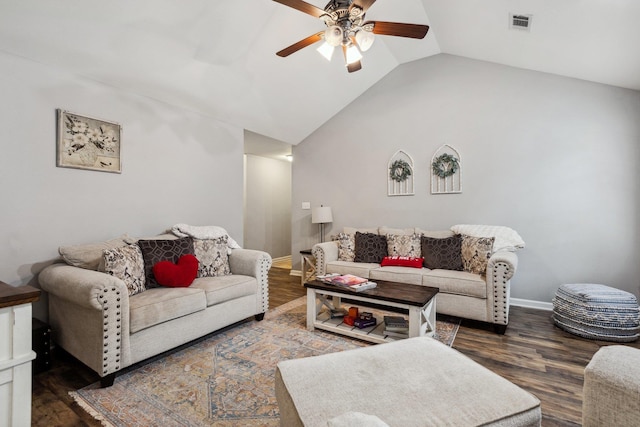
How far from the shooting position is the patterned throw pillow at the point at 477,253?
3039mm

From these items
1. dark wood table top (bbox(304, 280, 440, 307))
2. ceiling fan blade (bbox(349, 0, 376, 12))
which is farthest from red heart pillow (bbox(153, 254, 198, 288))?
ceiling fan blade (bbox(349, 0, 376, 12))

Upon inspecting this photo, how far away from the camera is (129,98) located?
3000mm

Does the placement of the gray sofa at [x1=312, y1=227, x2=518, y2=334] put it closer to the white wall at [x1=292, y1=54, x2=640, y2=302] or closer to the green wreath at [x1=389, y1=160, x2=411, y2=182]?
the white wall at [x1=292, y1=54, x2=640, y2=302]

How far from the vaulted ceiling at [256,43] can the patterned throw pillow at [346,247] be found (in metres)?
2.05

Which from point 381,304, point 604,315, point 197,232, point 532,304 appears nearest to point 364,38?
point 381,304

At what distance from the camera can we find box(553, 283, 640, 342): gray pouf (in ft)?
8.28

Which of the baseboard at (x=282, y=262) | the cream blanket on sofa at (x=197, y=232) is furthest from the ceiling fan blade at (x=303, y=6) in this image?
the baseboard at (x=282, y=262)

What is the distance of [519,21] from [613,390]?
307cm

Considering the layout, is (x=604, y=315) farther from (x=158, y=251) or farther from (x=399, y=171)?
(x=158, y=251)

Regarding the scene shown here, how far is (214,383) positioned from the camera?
75.9 inches

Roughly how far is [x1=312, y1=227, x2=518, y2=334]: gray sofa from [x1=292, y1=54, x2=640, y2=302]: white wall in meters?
0.77

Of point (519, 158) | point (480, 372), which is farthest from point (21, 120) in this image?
point (519, 158)

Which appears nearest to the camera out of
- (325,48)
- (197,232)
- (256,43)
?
(325,48)

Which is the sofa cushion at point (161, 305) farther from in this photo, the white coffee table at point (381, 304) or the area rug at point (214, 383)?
the white coffee table at point (381, 304)
